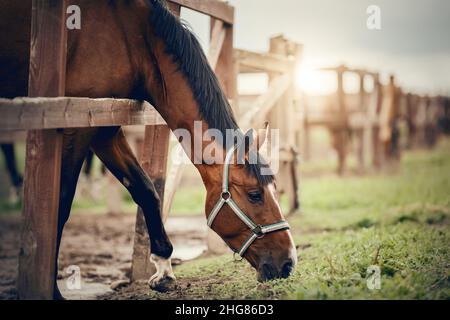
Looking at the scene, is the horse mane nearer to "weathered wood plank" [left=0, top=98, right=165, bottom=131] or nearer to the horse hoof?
"weathered wood plank" [left=0, top=98, right=165, bottom=131]

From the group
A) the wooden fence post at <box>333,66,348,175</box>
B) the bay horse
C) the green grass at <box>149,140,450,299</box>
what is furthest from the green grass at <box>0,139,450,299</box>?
the wooden fence post at <box>333,66,348,175</box>

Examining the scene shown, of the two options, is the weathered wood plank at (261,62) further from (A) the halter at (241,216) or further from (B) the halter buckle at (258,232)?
(B) the halter buckle at (258,232)

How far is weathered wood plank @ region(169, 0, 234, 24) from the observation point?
4.41m

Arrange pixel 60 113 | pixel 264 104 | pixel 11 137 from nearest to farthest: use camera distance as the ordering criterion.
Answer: pixel 60 113, pixel 264 104, pixel 11 137

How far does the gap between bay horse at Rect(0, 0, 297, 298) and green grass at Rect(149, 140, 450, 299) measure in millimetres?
282

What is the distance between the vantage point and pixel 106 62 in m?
3.53

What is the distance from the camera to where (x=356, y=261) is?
11.6 feet

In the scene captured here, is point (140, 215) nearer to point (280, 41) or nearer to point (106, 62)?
point (106, 62)

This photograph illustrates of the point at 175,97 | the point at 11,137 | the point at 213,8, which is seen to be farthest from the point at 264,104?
the point at 11,137

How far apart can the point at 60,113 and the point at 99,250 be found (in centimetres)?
363

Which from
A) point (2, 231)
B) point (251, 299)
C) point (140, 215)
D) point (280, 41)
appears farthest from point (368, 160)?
point (251, 299)

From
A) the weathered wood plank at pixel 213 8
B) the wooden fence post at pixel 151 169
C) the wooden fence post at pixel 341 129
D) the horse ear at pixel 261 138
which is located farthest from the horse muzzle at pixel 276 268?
the wooden fence post at pixel 341 129

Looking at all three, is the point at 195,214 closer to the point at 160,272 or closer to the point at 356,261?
the point at 160,272

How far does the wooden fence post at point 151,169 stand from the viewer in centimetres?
434
